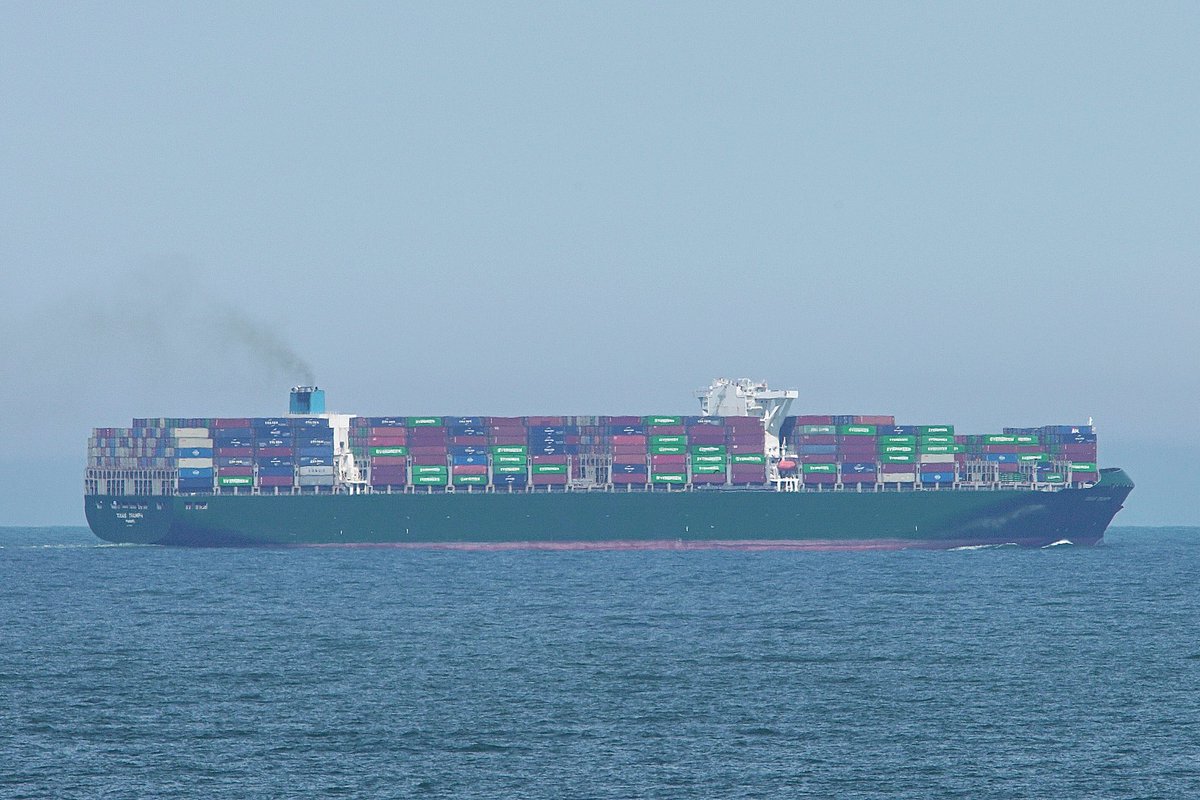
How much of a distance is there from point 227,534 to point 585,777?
274ft

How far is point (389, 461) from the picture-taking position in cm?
11538

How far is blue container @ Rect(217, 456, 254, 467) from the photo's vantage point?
115m

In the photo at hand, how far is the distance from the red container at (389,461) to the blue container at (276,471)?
19.2 ft

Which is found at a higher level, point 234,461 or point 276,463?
point 234,461

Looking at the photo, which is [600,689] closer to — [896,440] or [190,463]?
[896,440]

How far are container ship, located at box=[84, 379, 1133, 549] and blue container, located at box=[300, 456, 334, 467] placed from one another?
0.32 ft

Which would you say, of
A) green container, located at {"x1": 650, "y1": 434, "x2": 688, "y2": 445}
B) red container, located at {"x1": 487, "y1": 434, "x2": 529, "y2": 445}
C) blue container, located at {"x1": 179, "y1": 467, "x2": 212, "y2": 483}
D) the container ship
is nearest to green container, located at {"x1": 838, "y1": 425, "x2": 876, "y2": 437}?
the container ship

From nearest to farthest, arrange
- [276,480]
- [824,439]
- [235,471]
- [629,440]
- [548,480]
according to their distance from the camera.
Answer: [824,439] → [629,440] → [548,480] → [235,471] → [276,480]

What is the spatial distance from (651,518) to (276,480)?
86.4 feet

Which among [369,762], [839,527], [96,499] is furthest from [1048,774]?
[96,499]

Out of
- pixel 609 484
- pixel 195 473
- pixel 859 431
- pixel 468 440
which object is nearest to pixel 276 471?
pixel 195 473

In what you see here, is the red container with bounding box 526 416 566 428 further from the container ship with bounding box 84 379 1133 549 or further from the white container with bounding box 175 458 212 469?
the white container with bounding box 175 458 212 469

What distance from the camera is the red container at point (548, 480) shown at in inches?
4520

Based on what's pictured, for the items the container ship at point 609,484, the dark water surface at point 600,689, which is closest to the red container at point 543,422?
the container ship at point 609,484
